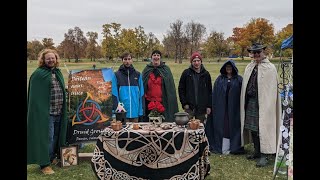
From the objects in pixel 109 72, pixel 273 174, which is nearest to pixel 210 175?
pixel 273 174

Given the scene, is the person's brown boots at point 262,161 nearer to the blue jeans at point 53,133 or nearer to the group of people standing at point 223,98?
the group of people standing at point 223,98

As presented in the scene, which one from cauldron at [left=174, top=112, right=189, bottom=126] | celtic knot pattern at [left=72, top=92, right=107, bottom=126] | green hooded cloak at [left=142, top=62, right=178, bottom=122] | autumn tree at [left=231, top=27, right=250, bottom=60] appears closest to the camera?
cauldron at [left=174, top=112, right=189, bottom=126]

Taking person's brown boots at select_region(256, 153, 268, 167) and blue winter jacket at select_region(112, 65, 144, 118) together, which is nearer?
person's brown boots at select_region(256, 153, 268, 167)

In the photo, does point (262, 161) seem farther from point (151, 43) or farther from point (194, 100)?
point (151, 43)

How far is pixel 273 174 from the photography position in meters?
4.88

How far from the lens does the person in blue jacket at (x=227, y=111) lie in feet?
19.7

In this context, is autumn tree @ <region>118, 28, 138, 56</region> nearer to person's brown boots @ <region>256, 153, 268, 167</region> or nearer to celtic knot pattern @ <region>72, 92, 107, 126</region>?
celtic knot pattern @ <region>72, 92, 107, 126</region>

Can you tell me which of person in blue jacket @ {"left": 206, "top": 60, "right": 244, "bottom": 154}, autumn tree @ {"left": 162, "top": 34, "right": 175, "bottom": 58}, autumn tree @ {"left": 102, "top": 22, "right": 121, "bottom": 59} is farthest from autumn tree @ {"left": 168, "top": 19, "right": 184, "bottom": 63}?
person in blue jacket @ {"left": 206, "top": 60, "right": 244, "bottom": 154}

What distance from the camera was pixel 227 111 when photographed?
20.1 feet

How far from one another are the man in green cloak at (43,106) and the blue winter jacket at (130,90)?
90 cm

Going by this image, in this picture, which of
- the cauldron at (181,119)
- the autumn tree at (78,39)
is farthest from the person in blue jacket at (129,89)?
the autumn tree at (78,39)

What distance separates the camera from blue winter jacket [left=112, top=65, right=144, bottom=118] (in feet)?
18.1

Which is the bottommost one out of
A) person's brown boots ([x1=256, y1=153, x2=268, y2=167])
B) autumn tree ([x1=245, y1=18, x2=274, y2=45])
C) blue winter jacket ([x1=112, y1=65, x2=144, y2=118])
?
person's brown boots ([x1=256, y1=153, x2=268, y2=167])
